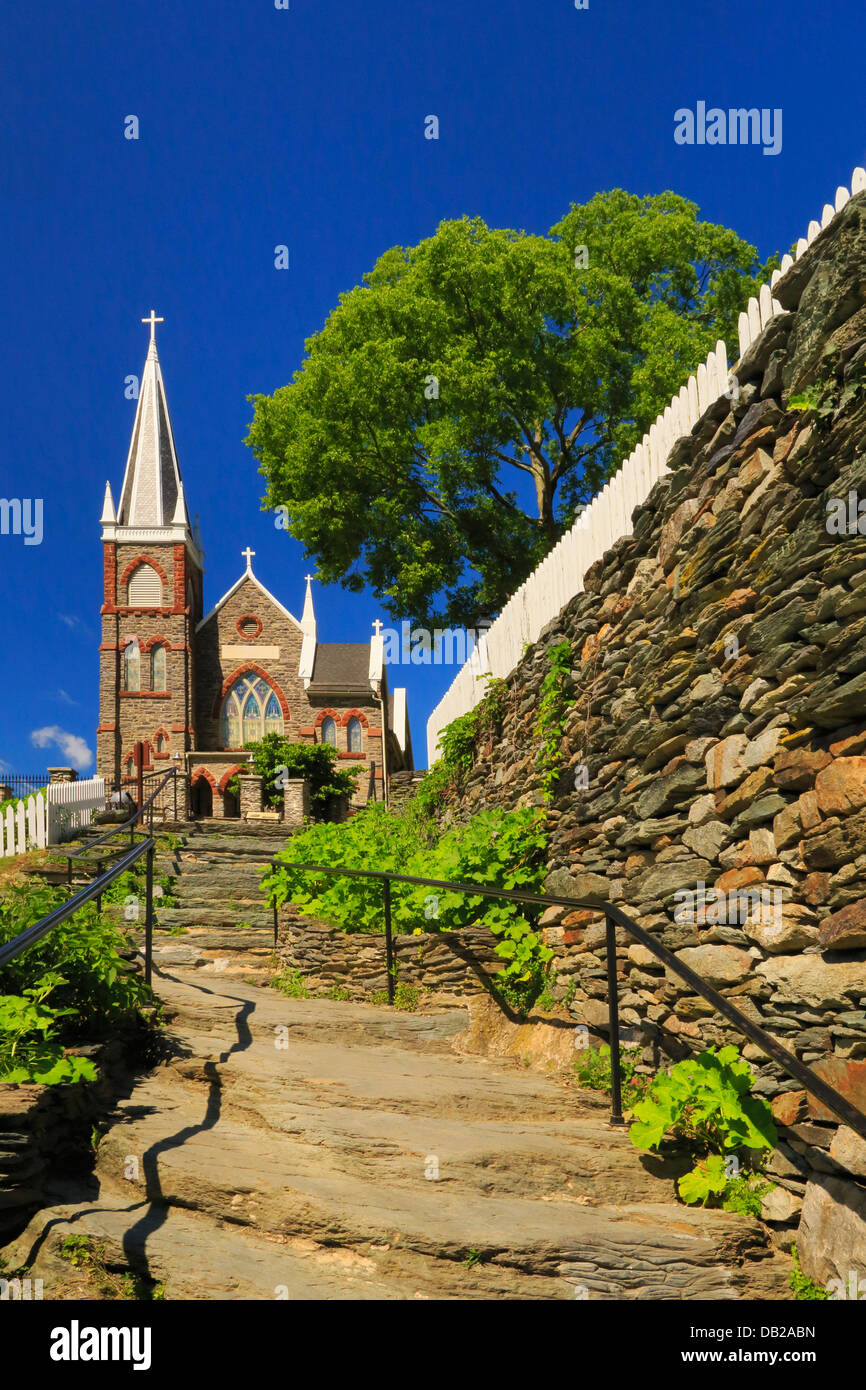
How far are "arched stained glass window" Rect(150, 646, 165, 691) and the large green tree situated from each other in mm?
14054

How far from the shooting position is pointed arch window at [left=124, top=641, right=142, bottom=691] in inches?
1284

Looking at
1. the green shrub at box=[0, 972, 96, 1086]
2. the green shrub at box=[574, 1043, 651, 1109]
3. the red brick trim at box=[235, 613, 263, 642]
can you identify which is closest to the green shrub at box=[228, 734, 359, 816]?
the red brick trim at box=[235, 613, 263, 642]

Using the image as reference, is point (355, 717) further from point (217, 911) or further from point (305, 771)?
point (217, 911)

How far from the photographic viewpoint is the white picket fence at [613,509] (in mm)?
5109

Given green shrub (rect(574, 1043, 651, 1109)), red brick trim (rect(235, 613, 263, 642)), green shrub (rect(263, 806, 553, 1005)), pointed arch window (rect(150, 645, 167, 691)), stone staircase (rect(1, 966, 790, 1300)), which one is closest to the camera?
stone staircase (rect(1, 966, 790, 1300))

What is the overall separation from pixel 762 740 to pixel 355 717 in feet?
94.9

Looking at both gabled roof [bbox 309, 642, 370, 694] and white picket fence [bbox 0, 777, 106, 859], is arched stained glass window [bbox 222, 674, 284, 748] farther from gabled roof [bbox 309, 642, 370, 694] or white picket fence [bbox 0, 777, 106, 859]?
white picket fence [bbox 0, 777, 106, 859]

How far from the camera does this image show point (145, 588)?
33625 millimetres

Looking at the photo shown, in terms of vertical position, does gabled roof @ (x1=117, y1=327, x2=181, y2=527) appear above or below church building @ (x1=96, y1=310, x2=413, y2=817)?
above

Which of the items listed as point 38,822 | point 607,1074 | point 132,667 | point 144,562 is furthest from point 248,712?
point 607,1074

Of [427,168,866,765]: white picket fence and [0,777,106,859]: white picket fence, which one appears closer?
[427,168,866,765]: white picket fence

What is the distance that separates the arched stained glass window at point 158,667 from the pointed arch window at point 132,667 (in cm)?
42

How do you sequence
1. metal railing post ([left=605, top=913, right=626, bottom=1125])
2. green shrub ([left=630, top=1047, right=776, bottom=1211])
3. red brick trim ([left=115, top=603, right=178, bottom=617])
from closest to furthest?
green shrub ([left=630, top=1047, right=776, bottom=1211]), metal railing post ([left=605, top=913, right=626, bottom=1125]), red brick trim ([left=115, top=603, right=178, bottom=617])
